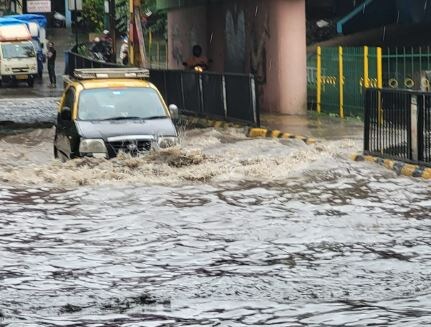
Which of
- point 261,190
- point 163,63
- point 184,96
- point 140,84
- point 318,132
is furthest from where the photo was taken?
point 163,63

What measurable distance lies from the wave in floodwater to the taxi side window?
1.01 metres

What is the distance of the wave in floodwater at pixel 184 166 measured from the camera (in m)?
16.0

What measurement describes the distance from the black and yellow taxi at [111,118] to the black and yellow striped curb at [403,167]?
331cm

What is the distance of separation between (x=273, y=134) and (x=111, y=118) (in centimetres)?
608

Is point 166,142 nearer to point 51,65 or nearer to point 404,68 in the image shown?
point 404,68

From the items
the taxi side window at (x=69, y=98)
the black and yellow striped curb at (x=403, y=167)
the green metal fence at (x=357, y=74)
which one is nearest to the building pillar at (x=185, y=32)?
the green metal fence at (x=357, y=74)

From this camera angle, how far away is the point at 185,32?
124 feet

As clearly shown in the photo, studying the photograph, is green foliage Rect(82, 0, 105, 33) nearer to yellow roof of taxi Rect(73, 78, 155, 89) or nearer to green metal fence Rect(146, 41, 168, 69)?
green metal fence Rect(146, 41, 168, 69)

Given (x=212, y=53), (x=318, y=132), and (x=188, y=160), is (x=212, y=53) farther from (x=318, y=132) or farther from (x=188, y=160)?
(x=188, y=160)

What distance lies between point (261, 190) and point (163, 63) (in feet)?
129

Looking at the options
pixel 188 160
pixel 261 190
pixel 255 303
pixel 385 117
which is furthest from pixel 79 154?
pixel 255 303

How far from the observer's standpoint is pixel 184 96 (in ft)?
94.3

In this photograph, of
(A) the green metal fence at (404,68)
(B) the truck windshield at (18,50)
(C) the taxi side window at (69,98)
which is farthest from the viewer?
(B) the truck windshield at (18,50)

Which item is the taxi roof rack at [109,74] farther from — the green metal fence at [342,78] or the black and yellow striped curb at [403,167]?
the green metal fence at [342,78]
